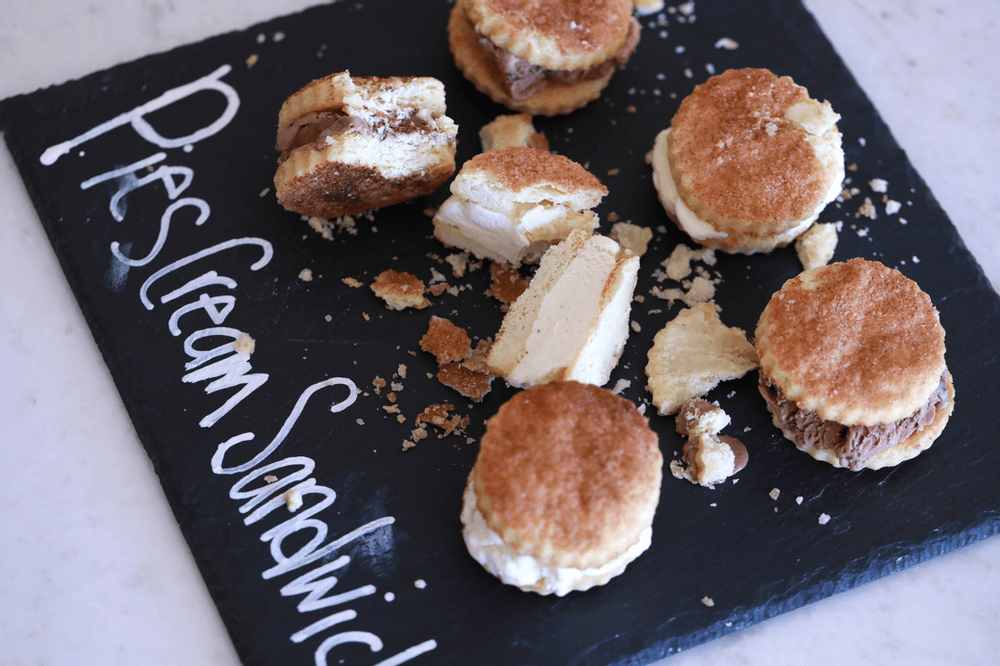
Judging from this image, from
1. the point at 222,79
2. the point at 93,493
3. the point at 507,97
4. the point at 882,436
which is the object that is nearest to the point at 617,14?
the point at 507,97

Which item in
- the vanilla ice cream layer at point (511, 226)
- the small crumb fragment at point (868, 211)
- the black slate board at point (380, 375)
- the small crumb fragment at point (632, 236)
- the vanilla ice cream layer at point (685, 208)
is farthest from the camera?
the small crumb fragment at point (868, 211)

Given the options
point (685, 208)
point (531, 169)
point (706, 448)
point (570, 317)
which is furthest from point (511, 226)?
point (706, 448)

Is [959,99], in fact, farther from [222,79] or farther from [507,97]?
[222,79]

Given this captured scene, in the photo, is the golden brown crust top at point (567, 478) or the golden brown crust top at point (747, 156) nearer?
the golden brown crust top at point (567, 478)

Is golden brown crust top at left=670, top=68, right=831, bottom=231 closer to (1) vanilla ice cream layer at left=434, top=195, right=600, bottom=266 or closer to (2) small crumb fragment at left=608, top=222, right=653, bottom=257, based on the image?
(2) small crumb fragment at left=608, top=222, right=653, bottom=257

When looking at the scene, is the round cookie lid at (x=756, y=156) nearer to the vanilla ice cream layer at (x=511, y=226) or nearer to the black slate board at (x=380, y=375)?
the black slate board at (x=380, y=375)

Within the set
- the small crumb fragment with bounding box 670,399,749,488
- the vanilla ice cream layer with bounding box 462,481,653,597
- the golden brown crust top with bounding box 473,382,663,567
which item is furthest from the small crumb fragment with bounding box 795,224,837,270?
the vanilla ice cream layer with bounding box 462,481,653,597

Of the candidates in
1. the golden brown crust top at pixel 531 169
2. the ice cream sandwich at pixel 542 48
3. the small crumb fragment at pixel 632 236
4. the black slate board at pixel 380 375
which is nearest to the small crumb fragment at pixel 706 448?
the black slate board at pixel 380 375
